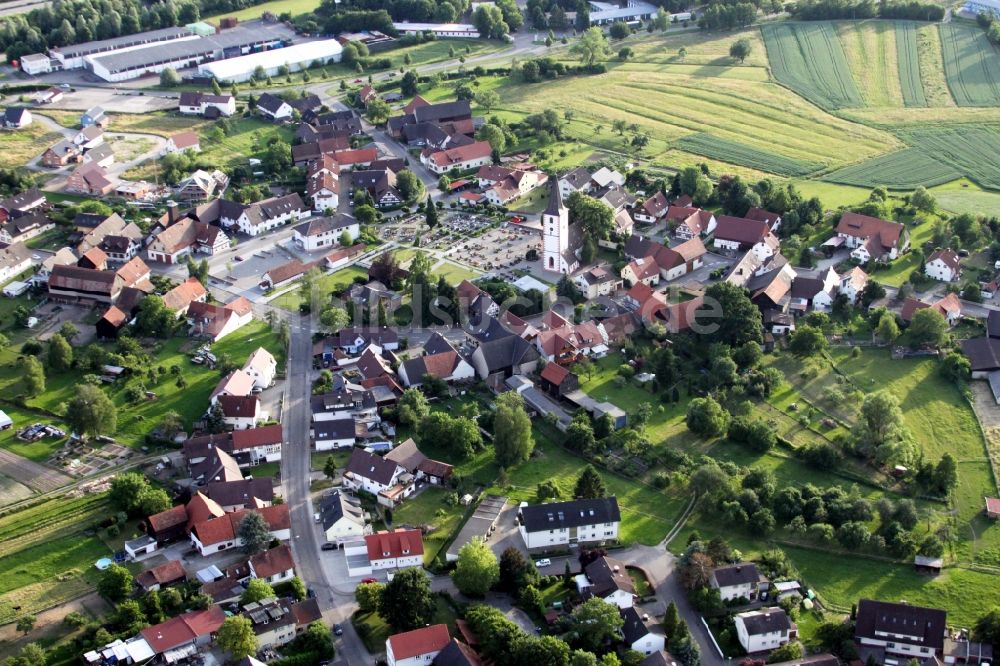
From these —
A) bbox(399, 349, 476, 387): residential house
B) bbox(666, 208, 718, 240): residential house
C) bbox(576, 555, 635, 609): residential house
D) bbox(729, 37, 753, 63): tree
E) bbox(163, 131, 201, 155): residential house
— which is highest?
bbox(163, 131, 201, 155): residential house

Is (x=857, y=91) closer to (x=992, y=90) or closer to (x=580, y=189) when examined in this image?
(x=992, y=90)

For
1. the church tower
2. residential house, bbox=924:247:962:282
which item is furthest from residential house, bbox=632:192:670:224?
residential house, bbox=924:247:962:282

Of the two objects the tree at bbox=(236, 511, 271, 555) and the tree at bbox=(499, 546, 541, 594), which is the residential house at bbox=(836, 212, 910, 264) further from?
the tree at bbox=(236, 511, 271, 555)

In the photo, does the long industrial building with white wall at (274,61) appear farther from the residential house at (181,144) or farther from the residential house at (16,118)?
the residential house at (16,118)

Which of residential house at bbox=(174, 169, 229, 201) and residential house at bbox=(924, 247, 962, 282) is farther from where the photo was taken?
residential house at bbox=(174, 169, 229, 201)

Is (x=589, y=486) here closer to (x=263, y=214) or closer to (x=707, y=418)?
(x=707, y=418)

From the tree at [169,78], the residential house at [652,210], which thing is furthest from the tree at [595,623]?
the tree at [169,78]

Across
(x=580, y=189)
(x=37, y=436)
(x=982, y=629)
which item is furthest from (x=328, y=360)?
(x=982, y=629)
